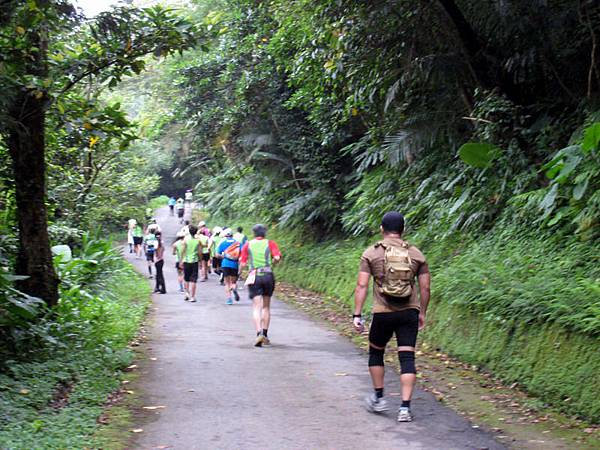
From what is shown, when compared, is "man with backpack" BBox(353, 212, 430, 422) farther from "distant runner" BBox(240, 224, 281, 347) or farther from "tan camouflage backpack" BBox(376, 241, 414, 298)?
"distant runner" BBox(240, 224, 281, 347)

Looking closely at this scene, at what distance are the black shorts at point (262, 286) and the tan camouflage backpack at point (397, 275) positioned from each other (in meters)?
4.74

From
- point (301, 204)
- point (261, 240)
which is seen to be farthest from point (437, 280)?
point (301, 204)

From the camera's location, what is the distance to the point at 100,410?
6.95m

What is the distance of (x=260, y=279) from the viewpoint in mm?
11359

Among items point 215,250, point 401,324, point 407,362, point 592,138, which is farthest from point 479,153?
point 215,250

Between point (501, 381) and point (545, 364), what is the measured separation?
0.79 meters

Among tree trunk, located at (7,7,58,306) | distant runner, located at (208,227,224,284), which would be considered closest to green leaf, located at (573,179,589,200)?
tree trunk, located at (7,7,58,306)

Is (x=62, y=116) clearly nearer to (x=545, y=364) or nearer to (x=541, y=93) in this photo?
(x=545, y=364)

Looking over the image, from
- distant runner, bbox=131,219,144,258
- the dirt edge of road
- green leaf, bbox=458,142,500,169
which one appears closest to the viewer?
the dirt edge of road

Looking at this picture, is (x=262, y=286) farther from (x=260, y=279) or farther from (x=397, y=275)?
(x=397, y=275)

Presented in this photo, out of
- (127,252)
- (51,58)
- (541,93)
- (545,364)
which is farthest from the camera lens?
(127,252)

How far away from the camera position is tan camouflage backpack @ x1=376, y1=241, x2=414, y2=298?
6.69 metres

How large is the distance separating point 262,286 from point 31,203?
367 centimetres

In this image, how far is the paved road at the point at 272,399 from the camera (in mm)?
6145
